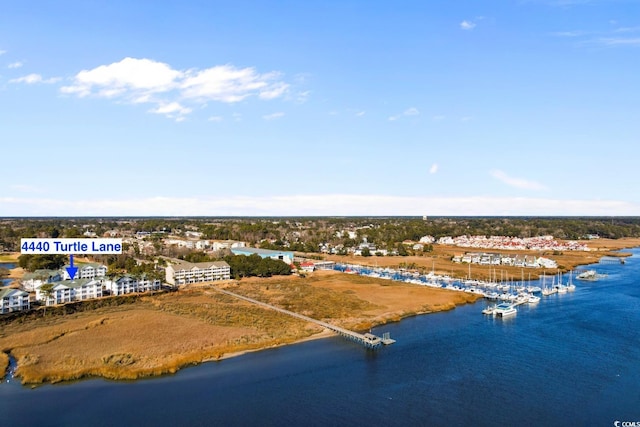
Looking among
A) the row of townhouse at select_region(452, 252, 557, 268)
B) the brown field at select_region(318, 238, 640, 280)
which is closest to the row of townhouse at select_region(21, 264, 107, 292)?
the brown field at select_region(318, 238, 640, 280)

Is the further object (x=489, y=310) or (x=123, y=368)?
(x=489, y=310)

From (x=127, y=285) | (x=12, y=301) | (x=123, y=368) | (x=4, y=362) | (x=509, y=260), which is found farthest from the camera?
(x=509, y=260)

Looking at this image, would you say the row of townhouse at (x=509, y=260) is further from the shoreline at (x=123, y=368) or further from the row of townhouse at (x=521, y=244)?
the shoreline at (x=123, y=368)

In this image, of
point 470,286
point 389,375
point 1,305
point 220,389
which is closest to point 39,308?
point 1,305

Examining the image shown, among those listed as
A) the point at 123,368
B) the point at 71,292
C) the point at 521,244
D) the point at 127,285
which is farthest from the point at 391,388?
the point at 521,244

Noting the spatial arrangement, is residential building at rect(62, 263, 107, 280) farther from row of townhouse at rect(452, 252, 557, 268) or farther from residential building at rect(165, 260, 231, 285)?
row of townhouse at rect(452, 252, 557, 268)

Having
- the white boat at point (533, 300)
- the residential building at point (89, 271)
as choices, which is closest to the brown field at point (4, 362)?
the residential building at point (89, 271)

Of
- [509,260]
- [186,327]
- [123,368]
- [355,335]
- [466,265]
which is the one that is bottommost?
[123,368]

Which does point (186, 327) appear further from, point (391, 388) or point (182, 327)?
point (391, 388)
